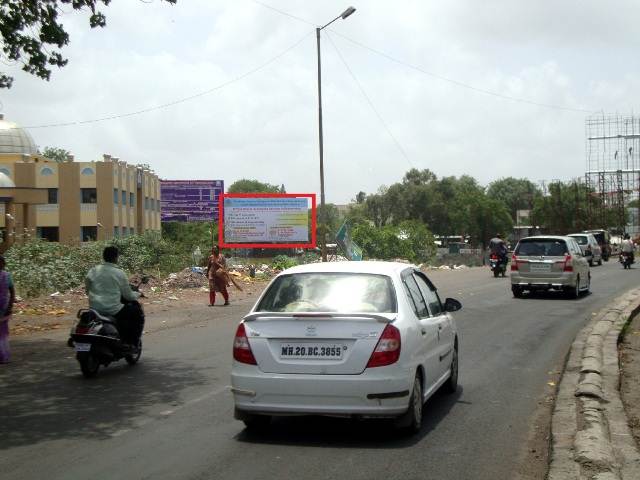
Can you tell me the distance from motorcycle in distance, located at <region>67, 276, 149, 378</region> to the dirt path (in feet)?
20.6

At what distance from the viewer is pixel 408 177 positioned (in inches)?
3974

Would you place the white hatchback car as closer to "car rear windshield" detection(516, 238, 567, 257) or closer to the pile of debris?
"car rear windshield" detection(516, 238, 567, 257)

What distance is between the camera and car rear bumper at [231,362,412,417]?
6289 millimetres

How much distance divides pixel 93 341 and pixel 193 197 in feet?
125

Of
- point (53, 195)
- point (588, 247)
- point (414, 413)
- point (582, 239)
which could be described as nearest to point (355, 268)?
point (414, 413)

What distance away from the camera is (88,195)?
2685 inches

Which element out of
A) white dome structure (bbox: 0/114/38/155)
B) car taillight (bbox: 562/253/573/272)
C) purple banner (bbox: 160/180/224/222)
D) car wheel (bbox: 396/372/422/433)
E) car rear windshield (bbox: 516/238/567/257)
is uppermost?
white dome structure (bbox: 0/114/38/155)

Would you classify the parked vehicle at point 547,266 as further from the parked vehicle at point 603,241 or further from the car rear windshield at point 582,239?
the parked vehicle at point 603,241

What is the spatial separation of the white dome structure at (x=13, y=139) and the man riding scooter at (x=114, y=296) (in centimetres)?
6109

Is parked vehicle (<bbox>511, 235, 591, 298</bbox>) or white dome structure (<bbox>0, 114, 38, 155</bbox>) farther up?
white dome structure (<bbox>0, 114, 38, 155</bbox>)

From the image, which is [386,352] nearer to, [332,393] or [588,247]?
[332,393]

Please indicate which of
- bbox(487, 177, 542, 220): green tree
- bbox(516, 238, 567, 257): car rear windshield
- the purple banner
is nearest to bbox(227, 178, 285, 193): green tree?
bbox(487, 177, 542, 220): green tree

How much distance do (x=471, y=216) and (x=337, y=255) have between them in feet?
176

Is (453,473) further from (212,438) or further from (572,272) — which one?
(572,272)
